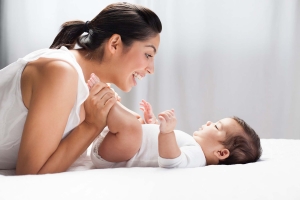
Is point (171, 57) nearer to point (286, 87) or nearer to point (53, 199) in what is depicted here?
point (286, 87)

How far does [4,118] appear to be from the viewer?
4.90ft

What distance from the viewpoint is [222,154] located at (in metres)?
1.66

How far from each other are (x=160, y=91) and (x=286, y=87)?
868 mm

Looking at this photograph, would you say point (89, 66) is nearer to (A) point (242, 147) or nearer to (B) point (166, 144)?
(B) point (166, 144)

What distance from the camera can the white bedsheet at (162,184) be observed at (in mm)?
1010

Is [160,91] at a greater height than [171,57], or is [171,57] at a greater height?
[171,57]

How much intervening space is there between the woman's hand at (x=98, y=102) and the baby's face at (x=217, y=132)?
402 millimetres

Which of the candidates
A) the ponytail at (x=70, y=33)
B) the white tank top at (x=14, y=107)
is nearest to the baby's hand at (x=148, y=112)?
the ponytail at (x=70, y=33)

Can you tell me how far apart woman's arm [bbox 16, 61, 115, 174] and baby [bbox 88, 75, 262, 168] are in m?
0.10

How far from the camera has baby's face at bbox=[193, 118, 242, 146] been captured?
167cm

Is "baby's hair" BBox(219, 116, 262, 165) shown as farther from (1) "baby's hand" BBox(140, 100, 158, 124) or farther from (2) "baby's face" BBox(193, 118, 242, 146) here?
(1) "baby's hand" BBox(140, 100, 158, 124)

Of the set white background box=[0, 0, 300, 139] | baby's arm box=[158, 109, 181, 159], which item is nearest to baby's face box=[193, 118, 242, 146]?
baby's arm box=[158, 109, 181, 159]

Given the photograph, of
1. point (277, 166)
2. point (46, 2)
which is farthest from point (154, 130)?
point (46, 2)

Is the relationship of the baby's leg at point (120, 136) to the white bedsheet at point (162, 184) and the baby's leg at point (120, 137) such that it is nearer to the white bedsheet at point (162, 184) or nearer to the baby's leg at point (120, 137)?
the baby's leg at point (120, 137)
